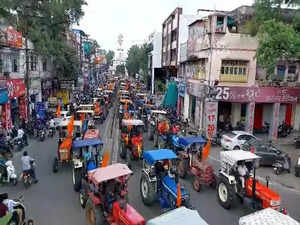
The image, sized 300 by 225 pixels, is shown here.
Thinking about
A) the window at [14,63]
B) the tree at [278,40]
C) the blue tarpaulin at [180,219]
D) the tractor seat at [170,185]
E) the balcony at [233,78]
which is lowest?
the tractor seat at [170,185]

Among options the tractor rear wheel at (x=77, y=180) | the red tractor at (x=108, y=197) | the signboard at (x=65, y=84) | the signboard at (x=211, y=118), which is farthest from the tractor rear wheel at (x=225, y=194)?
the signboard at (x=65, y=84)

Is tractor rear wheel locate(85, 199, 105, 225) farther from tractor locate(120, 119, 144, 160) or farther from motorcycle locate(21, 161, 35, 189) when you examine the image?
tractor locate(120, 119, 144, 160)

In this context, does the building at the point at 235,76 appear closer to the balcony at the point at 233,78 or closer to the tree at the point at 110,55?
the balcony at the point at 233,78

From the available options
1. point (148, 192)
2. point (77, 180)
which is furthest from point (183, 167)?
point (77, 180)

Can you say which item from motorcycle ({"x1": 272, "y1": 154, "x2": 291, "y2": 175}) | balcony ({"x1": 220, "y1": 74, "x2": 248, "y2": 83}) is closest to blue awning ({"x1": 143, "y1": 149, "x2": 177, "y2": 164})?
motorcycle ({"x1": 272, "y1": 154, "x2": 291, "y2": 175})

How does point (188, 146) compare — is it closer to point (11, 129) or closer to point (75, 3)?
point (11, 129)

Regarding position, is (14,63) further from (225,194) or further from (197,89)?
(225,194)

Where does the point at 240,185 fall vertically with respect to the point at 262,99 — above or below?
below
